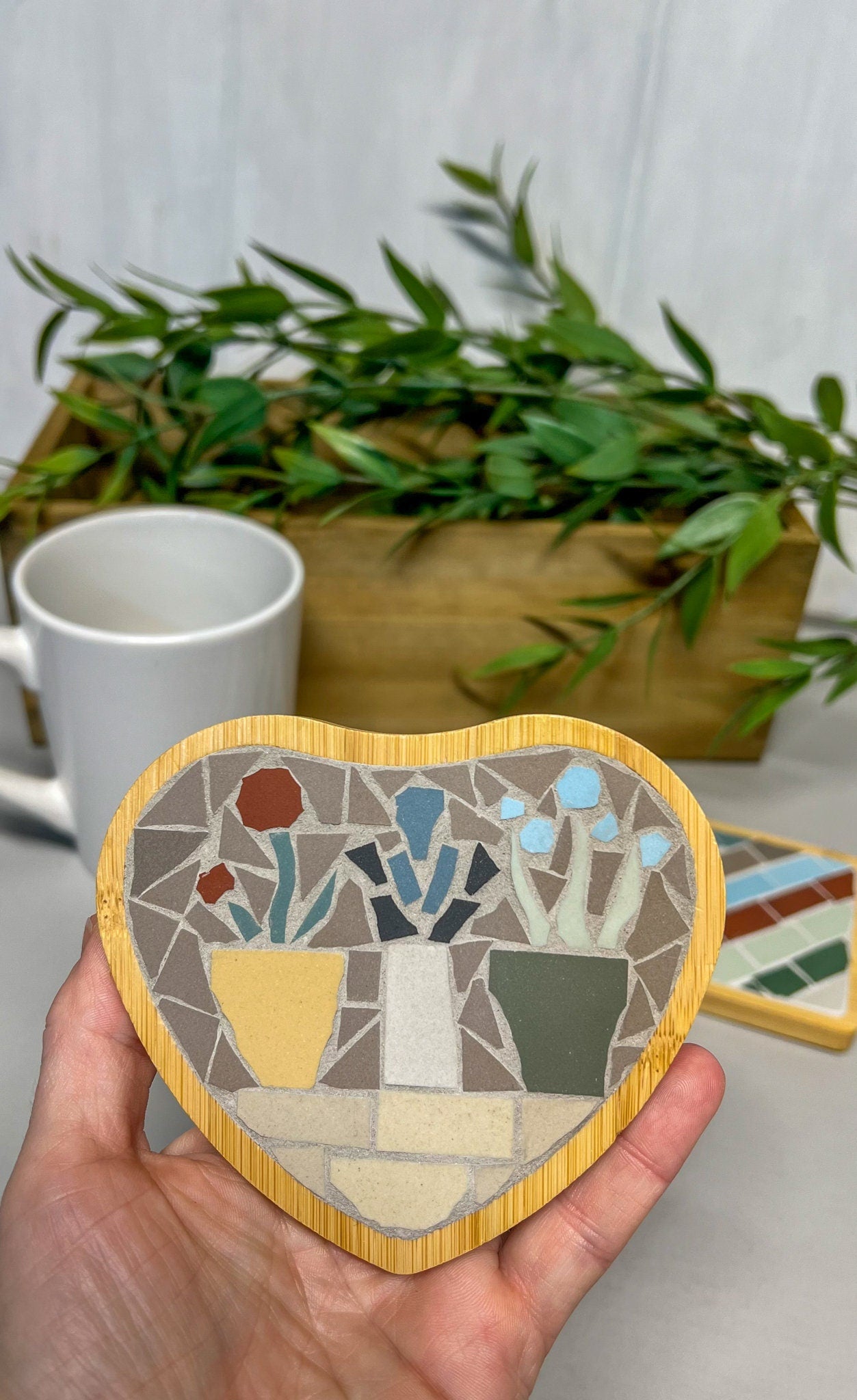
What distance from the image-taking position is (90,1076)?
1.22ft

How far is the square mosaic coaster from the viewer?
1.64ft

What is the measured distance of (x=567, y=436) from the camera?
58 cm

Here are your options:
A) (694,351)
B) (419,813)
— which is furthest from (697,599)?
(419,813)

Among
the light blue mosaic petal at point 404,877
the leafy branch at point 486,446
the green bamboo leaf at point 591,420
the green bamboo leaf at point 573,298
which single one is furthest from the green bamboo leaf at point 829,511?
the light blue mosaic petal at point 404,877

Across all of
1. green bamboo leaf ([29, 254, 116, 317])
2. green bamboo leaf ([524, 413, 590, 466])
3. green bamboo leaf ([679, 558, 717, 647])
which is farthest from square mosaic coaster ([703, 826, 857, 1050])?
green bamboo leaf ([29, 254, 116, 317])

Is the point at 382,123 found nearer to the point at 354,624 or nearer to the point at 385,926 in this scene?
the point at 354,624

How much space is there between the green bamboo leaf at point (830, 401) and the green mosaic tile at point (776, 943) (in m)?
0.26

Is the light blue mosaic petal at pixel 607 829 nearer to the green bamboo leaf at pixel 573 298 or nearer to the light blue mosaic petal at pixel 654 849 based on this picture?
the light blue mosaic petal at pixel 654 849

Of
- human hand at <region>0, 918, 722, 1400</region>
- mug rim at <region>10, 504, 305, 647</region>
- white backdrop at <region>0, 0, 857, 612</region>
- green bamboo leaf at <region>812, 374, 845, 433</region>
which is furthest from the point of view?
white backdrop at <region>0, 0, 857, 612</region>

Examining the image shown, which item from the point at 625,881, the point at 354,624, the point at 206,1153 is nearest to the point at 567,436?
the point at 354,624

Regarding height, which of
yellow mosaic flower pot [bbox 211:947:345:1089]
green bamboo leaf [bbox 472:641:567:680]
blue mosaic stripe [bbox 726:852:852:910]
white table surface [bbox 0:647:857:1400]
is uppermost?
green bamboo leaf [bbox 472:641:567:680]

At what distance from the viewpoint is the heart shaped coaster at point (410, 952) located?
0.37 meters

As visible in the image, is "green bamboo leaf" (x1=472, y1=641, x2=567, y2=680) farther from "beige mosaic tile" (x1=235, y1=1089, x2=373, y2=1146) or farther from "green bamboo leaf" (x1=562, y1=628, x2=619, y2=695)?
"beige mosaic tile" (x1=235, y1=1089, x2=373, y2=1146)

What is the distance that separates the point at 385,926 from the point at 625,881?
3.4 inches
